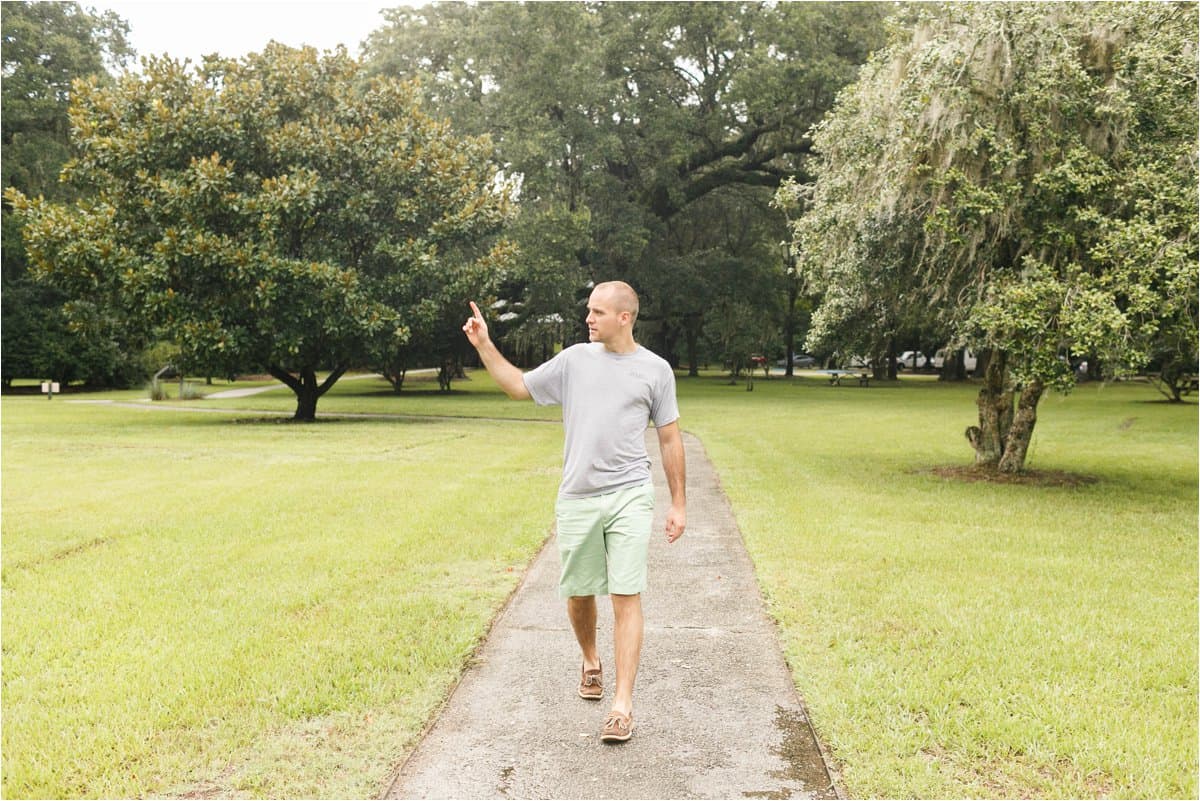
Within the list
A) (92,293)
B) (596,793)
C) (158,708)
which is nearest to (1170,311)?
(596,793)

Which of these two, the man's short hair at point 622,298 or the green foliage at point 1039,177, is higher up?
the green foliage at point 1039,177

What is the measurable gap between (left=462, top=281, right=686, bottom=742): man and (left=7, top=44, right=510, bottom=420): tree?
1605cm

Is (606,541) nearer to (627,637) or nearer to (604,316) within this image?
(627,637)

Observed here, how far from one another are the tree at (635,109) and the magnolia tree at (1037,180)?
16.9 meters

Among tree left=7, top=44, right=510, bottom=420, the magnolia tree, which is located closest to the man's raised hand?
the magnolia tree

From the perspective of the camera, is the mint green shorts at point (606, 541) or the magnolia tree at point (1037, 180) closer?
the mint green shorts at point (606, 541)

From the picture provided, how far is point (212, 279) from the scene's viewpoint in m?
19.5

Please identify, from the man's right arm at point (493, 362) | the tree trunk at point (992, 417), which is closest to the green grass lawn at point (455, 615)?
the tree trunk at point (992, 417)

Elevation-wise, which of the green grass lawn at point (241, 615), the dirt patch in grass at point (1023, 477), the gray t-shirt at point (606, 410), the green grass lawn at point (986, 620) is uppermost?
the gray t-shirt at point (606, 410)

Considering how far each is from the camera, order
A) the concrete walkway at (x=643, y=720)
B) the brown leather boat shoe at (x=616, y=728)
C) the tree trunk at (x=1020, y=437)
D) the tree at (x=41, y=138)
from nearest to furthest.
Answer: the concrete walkway at (x=643, y=720) < the brown leather boat shoe at (x=616, y=728) < the tree trunk at (x=1020, y=437) < the tree at (x=41, y=138)

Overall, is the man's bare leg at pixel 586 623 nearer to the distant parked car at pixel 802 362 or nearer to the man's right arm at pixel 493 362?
the man's right arm at pixel 493 362

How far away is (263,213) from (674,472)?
16740 millimetres

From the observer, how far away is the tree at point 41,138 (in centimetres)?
3203

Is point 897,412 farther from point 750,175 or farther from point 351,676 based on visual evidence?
point 351,676
